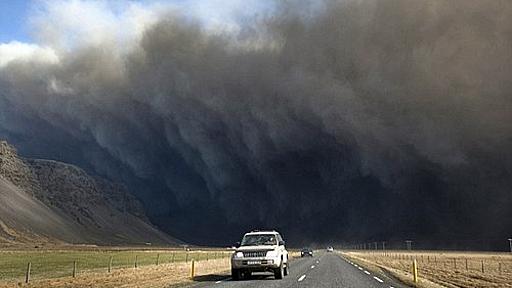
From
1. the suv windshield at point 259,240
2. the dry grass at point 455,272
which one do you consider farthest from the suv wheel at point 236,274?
the dry grass at point 455,272

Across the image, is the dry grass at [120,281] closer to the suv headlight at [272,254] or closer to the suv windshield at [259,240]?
the suv windshield at [259,240]

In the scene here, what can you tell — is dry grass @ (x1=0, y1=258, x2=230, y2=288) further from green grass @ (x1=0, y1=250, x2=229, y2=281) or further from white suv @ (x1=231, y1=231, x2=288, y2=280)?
green grass @ (x1=0, y1=250, x2=229, y2=281)

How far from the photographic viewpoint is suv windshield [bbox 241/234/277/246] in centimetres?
3344

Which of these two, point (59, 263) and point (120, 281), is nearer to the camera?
point (120, 281)

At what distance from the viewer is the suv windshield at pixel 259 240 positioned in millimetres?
33438

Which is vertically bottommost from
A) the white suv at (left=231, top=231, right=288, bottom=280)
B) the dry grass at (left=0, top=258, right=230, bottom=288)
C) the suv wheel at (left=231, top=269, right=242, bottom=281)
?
the dry grass at (left=0, top=258, right=230, bottom=288)

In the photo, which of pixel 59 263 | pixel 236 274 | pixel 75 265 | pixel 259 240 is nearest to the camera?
pixel 236 274

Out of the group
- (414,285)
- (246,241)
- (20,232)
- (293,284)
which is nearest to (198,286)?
(293,284)

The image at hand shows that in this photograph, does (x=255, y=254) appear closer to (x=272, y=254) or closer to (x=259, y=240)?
(x=272, y=254)

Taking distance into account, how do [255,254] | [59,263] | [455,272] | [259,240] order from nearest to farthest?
[255,254], [259,240], [455,272], [59,263]

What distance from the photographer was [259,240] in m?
33.9

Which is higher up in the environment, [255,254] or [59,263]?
[255,254]

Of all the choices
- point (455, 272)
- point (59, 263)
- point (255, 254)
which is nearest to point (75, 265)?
point (59, 263)

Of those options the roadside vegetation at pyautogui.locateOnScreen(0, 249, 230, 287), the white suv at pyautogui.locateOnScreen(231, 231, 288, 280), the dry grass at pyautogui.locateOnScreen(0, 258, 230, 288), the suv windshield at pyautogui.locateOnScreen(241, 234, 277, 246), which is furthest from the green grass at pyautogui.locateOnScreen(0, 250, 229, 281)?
the white suv at pyautogui.locateOnScreen(231, 231, 288, 280)
